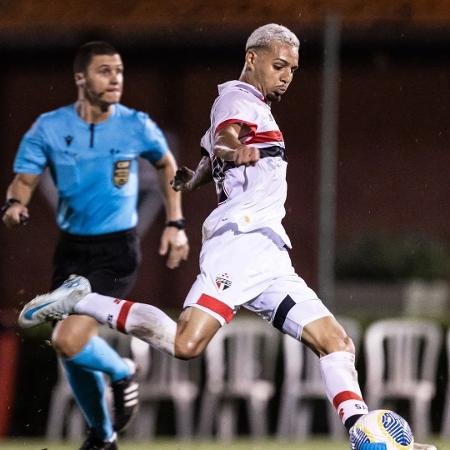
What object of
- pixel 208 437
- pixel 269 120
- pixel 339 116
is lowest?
pixel 208 437

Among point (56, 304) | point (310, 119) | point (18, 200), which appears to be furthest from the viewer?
point (310, 119)

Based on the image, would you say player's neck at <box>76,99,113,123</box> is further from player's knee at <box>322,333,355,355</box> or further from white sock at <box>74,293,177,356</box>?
player's knee at <box>322,333,355,355</box>

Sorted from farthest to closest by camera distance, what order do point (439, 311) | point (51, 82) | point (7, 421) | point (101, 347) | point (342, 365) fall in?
point (51, 82) < point (439, 311) < point (7, 421) < point (101, 347) < point (342, 365)

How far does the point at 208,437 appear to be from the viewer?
14.7 m

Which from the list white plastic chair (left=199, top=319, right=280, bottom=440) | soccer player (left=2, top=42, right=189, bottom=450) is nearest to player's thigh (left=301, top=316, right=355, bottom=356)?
soccer player (left=2, top=42, right=189, bottom=450)

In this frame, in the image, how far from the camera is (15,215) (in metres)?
9.84

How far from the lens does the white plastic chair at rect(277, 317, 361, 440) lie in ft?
48.5

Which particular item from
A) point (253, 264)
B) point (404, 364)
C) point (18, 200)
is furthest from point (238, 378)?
point (253, 264)

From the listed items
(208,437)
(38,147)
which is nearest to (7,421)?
(208,437)

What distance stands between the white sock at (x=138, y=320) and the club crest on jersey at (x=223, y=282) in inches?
12.5

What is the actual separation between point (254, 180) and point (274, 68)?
2.01ft

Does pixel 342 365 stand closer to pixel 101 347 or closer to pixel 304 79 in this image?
pixel 101 347

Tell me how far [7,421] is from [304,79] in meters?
10.6

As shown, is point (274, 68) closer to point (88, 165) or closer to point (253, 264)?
point (253, 264)
